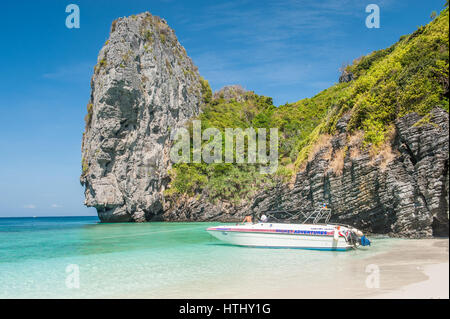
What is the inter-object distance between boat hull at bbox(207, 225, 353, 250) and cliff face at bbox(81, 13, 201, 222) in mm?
33651

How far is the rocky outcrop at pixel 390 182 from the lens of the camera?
14172 mm

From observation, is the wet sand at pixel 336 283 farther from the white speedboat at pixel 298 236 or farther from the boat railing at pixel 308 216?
the boat railing at pixel 308 216

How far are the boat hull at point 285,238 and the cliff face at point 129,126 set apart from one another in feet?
110

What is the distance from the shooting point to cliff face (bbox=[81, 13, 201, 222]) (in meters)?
46.1

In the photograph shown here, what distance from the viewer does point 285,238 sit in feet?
51.4

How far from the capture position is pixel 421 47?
58.3 ft

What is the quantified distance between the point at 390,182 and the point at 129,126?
131 ft

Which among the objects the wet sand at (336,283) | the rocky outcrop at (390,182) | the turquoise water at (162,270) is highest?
the rocky outcrop at (390,182)

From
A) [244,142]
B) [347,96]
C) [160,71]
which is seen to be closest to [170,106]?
[160,71]

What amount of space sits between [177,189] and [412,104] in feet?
125

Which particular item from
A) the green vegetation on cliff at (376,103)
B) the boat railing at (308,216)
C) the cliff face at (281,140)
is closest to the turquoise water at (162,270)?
the boat railing at (308,216)

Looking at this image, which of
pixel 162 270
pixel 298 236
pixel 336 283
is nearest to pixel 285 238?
pixel 298 236

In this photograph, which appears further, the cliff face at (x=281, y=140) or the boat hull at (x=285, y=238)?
the cliff face at (x=281, y=140)

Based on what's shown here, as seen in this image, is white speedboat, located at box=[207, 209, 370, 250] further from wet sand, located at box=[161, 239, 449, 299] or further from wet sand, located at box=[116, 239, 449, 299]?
wet sand, located at box=[161, 239, 449, 299]
